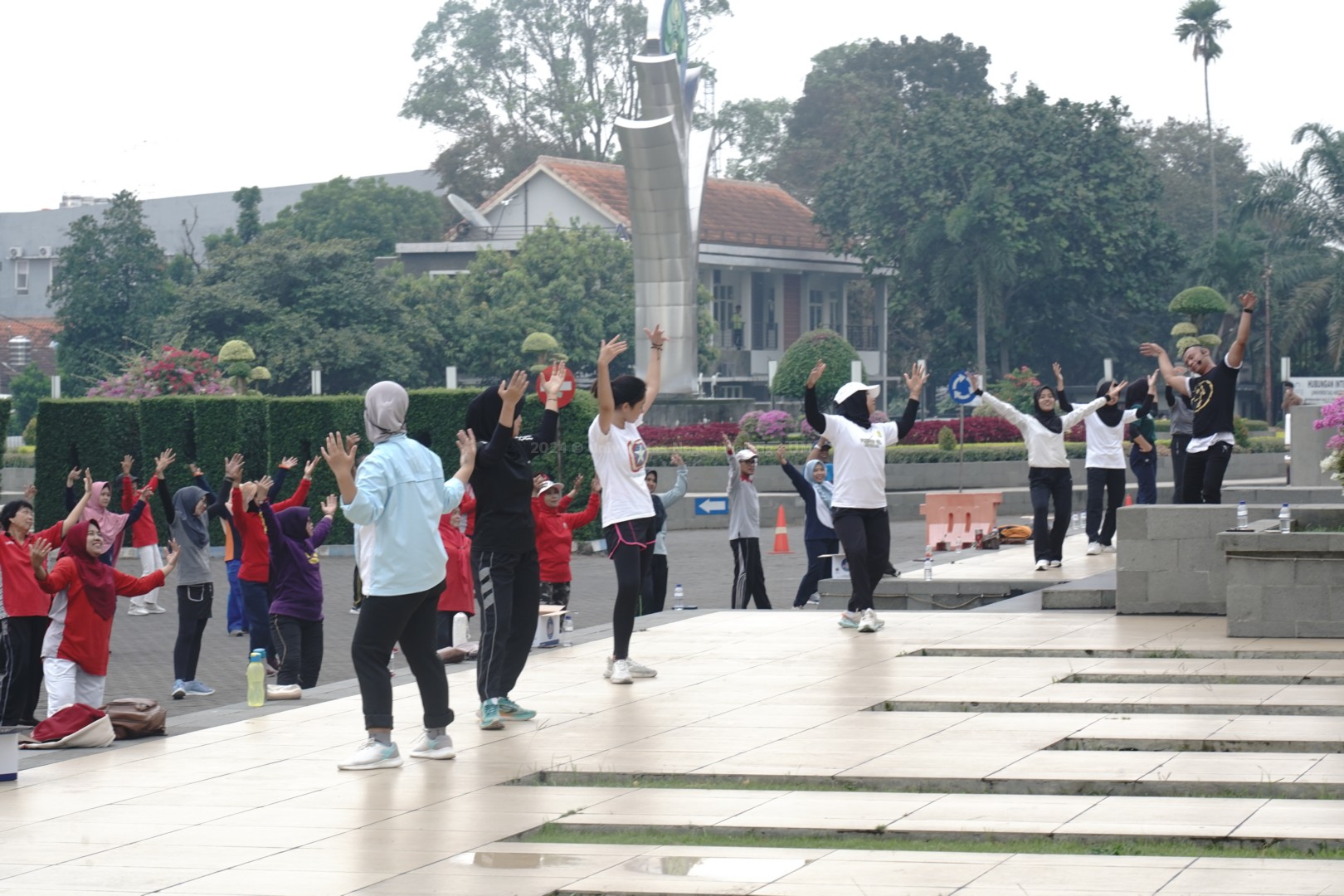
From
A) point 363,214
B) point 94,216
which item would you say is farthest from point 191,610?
point 94,216

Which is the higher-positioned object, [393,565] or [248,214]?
[248,214]

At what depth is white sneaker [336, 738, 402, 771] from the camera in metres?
7.95

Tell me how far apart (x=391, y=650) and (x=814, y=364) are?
110 ft

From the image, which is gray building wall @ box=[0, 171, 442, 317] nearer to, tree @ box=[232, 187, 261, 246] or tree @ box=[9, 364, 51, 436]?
tree @ box=[232, 187, 261, 246]

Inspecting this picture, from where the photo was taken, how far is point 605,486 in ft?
33.2

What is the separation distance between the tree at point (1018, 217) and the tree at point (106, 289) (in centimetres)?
2447

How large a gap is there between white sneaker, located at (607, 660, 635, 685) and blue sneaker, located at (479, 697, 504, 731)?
144 cm

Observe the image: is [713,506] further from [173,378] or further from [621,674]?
[621,674]

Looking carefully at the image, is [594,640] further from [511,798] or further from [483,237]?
[483,237]

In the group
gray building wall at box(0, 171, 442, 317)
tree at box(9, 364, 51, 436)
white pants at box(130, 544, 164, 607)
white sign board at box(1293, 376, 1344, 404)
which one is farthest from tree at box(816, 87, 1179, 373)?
→ white pants at box(130, 544, 164, 607)

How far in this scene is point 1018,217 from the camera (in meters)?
53.2

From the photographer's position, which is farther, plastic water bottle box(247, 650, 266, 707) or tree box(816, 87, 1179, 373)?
tree box(816, 87, 1179, 373)

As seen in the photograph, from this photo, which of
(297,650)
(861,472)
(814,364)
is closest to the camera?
(297,650)

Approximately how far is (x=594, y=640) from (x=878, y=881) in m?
7.13
